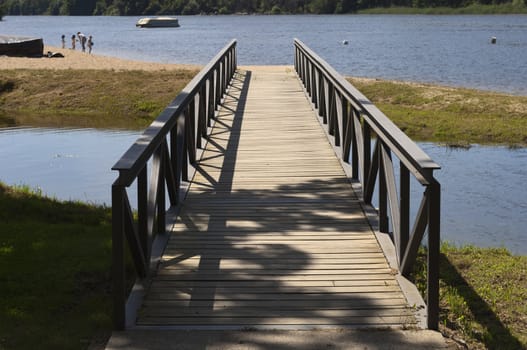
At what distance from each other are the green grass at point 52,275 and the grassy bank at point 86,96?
36.7ft

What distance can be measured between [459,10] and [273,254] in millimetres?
127539

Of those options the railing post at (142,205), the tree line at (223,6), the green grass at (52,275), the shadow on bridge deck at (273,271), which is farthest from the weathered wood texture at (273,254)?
the tree line at (223,6)

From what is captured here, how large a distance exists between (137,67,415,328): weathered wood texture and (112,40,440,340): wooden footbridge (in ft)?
0.04

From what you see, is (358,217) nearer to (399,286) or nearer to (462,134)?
(399,286)

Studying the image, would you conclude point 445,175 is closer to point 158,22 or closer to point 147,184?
point 147,184

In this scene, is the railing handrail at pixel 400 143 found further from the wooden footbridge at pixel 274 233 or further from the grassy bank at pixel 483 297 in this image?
the grassy bank at pixel 483 297

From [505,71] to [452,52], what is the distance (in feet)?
49.3

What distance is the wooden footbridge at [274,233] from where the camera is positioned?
502 cm

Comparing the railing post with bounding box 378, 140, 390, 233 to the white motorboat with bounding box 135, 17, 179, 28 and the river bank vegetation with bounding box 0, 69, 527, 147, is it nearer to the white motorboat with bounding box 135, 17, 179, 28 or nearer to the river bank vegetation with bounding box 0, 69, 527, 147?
the river bank vegetation with bounding box 0, 69, 527, 147

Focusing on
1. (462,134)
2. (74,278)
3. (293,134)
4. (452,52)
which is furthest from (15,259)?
(452,52)

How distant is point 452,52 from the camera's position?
2066 inches

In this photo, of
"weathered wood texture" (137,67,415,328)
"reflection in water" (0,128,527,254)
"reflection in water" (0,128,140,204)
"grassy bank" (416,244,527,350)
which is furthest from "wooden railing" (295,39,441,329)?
"reflection in water" (0,128,140,204)

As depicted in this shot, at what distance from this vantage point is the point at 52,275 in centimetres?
625

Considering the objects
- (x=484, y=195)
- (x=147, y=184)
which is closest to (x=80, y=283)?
(x=147, y=184)
